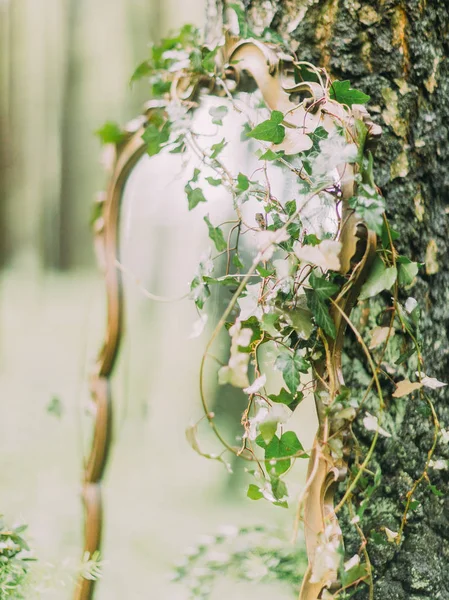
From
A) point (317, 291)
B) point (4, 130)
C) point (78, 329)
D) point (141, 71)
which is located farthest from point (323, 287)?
point (4, 130)

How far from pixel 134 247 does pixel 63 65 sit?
558mm

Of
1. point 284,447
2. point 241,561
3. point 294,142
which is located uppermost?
point 294,142

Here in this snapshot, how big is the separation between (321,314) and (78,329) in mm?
806

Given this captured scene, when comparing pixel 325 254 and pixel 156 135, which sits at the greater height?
pixel 156 135

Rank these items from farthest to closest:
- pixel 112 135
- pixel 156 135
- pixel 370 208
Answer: pixel 112 135
pixel 156 135
pixel 370 208

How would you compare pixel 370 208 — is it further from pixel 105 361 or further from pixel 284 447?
pixel 105 361

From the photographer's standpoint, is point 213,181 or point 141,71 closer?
point 213,181

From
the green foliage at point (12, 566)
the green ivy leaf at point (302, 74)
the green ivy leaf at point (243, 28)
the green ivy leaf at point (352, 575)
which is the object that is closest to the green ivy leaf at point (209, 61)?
the green ivy leaf at point (243, 28)

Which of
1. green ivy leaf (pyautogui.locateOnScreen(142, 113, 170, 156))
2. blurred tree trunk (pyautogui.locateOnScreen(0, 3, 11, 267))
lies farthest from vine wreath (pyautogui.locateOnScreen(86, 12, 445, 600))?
blurred tree trunk (pyautogui.locateOnScreen(0, 3, 11, 267))

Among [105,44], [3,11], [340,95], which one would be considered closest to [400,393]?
[340,95]

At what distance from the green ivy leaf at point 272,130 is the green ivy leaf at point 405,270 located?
0.21 metres

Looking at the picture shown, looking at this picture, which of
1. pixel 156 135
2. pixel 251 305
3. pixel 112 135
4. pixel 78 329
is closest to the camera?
pixel 251 305

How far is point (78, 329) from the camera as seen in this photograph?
1205 millimetres

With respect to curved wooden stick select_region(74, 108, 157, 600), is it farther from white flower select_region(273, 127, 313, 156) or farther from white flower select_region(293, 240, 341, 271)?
white flower select_region(293, 240, 341, 271)
